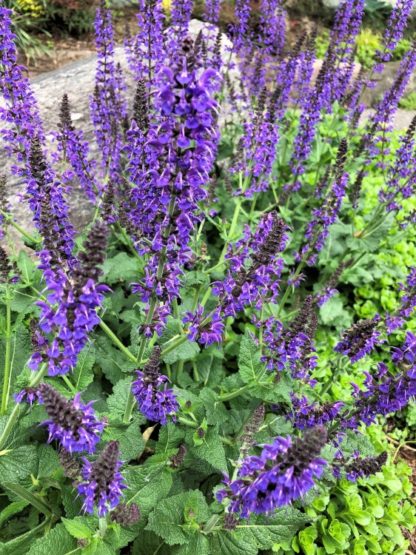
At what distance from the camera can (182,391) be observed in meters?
3.95

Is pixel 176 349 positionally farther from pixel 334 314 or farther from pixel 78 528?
pixel 334 314

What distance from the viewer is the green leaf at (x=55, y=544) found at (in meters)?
2.98

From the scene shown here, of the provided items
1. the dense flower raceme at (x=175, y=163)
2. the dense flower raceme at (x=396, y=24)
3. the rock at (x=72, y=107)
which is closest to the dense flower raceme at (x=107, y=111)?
the rock at (x=72, y=107)

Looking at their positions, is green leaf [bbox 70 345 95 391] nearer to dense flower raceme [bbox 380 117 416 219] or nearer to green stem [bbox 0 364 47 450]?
green stem [bbox 0 364 47 450]

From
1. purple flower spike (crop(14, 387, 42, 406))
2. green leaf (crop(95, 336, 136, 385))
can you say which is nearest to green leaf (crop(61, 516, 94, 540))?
purple flower spike (crop(14, 387, 42, 406))

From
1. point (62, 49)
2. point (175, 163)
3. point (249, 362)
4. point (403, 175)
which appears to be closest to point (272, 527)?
point (249, 362)

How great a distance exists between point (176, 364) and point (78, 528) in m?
1.95

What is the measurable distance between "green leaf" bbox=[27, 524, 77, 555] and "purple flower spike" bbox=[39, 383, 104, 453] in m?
0.85

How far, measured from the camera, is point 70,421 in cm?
242

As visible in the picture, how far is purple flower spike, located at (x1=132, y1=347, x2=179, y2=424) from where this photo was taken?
3.05m

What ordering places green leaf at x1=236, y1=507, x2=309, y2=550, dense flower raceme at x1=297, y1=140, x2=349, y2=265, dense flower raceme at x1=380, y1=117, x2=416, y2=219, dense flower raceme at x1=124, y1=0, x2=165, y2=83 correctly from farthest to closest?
dense flower raceme at x1=380, y1=117, x2=416, y2=219, dense flower raceme at x1=124, y1=0, x2=165, y2=83, dense flower raceme at x1=297, y1=140, x2=349, y2=265, green leaf at x1=236, y1=507, x2=309, y2=550

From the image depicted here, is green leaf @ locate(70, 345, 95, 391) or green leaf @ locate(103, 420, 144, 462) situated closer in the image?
green leaf @ locate(103, 420, 144, 462)

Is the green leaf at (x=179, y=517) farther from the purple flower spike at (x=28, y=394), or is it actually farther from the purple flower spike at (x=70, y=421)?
the purple flower spike at (x=28, y=394)

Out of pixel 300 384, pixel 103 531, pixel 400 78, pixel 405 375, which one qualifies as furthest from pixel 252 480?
pixel 400 78
